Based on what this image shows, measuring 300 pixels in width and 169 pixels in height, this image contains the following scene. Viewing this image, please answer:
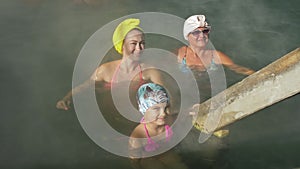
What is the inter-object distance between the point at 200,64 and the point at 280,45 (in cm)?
153

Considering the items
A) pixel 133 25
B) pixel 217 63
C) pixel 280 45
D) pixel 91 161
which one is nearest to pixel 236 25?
pixel 280 45

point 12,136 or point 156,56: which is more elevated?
point 156,56

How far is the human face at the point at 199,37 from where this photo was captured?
3751mm

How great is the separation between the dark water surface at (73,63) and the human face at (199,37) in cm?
75

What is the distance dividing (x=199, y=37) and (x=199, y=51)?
26cm

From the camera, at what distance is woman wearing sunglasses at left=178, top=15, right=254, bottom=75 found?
3.74m

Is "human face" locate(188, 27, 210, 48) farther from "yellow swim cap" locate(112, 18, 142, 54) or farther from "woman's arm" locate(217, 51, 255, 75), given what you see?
"yellow swim cap" locate(112, 18, 142, 54)

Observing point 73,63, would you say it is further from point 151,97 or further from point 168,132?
point 151,97

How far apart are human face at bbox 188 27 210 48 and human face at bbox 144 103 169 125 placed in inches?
44.7

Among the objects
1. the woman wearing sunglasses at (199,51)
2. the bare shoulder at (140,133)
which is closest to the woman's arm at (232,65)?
the woman wearing sunglasses at (199,51)

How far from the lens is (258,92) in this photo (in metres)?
2.27

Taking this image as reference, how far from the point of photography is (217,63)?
13.9ft

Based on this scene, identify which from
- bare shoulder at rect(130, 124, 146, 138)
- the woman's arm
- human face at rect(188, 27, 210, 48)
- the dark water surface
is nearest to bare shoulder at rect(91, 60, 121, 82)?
the dark water surface

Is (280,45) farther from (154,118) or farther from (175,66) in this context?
(154,118)
